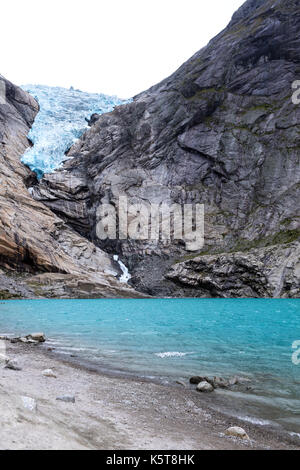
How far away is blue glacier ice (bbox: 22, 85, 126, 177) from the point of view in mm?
→ 115875

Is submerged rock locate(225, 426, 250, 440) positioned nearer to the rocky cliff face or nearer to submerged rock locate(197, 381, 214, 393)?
submerged rock locate(197, 381, 214, 393)

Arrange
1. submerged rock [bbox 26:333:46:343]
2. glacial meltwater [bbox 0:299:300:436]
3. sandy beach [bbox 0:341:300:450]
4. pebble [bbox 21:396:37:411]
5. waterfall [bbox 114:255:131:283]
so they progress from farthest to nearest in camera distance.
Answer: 1. waterfall [bbox 114:255:131:283]
2. submerged rock [bbox 26:333:46:343]
3. glacial meltwater [bbox 0:299:300:436]
4. pebble [bbox 21:396:37:411]
5. sandy beach [bbox 0:341:300:450]

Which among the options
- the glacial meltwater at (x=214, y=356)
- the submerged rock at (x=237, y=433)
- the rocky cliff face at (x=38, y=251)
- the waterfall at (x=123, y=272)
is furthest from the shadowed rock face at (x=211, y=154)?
the submerged rock at (x=237, y=433)

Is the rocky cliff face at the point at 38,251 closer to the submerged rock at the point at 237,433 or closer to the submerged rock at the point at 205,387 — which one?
the submerged rock at the point at 205,387

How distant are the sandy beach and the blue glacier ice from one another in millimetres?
109525

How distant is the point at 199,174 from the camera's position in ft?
344

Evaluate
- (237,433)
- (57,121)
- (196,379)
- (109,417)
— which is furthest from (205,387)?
(57,121)

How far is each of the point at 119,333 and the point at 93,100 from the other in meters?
158

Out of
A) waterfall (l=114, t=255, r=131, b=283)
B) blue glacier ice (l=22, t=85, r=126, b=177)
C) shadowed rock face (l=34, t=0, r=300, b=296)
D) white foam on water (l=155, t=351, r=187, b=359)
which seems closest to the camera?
white foam on water (l=155, t=351, r=187, b=359)

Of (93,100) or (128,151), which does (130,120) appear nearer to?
(128,151)

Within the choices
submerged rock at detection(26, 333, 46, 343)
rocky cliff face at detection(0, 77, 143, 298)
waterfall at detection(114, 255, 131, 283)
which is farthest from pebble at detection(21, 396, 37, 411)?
waterfall at detection(114, 255, 131, 283)

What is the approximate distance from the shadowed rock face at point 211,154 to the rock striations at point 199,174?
331 millimetres

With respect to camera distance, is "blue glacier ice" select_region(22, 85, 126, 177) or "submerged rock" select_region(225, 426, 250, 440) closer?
"submerged rock" select_region(225, 426, 250, 440)

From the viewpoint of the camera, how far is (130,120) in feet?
387
